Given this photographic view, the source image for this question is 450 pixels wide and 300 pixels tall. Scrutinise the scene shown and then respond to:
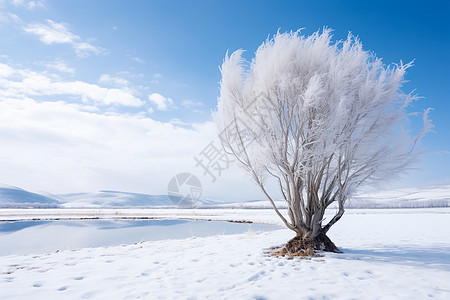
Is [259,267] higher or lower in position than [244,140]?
lower

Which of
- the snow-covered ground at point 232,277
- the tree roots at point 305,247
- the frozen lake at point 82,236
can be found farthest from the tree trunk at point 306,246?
the frozen lake at point 82,236

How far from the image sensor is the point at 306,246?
28.8 ft

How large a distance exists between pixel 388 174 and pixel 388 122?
184cm

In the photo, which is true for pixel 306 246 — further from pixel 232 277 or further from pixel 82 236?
pixel 82 236

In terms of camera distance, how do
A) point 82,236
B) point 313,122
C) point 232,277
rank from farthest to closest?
point 82,236 → point 313,122 → point 232,277

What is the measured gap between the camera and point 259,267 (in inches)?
270

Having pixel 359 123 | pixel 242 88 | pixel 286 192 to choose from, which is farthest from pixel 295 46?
pixel 286 192

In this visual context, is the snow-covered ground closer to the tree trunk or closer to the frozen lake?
the tree trunk

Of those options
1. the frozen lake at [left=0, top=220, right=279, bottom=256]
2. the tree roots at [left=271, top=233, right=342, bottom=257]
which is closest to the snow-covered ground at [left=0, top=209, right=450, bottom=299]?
the tree roots at [left=271, top=233, right=342, bottom=257]

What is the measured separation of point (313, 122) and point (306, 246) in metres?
4.09

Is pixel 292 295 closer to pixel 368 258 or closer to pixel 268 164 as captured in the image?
pixel 368 258

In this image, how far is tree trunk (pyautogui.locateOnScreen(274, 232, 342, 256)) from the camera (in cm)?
862

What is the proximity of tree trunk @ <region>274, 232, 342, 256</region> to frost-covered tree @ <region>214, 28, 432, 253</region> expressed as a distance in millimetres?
34

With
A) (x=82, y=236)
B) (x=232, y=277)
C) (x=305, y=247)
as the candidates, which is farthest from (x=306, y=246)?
(x=82, y=236)
